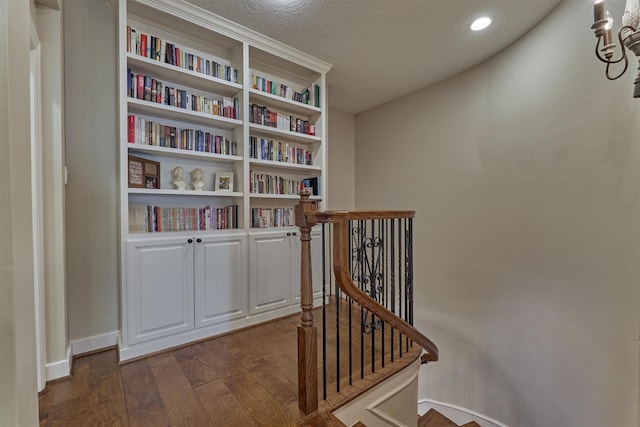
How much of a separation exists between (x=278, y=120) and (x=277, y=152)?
34 centimetres

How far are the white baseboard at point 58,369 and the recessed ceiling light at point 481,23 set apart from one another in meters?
4.01

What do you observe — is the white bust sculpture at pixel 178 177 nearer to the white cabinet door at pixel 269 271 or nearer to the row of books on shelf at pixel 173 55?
the white cabinet door at pixel 269 271

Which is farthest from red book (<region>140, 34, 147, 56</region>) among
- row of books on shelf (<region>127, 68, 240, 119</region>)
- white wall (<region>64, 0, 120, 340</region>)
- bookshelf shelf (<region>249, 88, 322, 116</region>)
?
bookshelf shelf (<region>249, 88, 322, 116</region>)

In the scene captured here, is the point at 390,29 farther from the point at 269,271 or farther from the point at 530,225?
the point at 269,271

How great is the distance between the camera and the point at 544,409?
226 centimetres

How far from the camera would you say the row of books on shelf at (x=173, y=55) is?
2047mm

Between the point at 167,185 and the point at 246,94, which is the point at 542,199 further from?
the point at 167,185

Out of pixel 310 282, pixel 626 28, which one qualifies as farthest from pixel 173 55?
pixel 626 28

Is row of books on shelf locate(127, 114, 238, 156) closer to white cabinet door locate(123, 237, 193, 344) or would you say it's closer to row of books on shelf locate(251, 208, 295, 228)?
row of books on shelf locate(251, 208, 295, 228)

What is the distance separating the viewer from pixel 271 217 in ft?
9.32

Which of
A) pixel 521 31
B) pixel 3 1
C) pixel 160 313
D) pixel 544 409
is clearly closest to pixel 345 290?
pixel 160 313

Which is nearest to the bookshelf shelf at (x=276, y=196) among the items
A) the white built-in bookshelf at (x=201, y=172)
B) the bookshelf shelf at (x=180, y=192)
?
the white built-in bookshelf at (x=201, y=172)

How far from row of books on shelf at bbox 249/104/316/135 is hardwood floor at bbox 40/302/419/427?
206 centimetres

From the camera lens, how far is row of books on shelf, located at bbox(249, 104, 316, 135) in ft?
8.64
